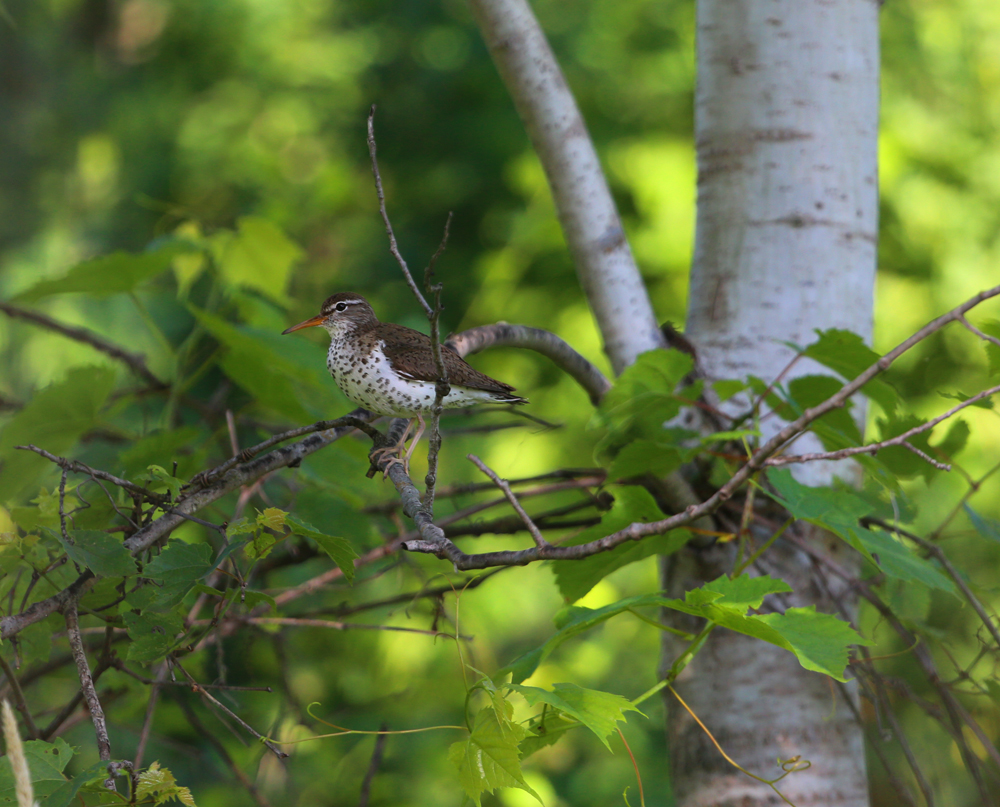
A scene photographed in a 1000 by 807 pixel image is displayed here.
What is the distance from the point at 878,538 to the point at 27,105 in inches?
331

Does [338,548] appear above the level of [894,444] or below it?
below

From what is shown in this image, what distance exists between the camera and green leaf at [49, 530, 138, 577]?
1.08 m

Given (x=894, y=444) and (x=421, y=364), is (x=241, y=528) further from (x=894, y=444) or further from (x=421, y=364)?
(x=421, y=364)

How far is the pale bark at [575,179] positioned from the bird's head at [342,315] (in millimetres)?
856

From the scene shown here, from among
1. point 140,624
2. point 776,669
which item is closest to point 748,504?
point 776,669

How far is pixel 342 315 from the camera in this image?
8.79 ft

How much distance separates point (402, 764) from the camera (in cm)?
386

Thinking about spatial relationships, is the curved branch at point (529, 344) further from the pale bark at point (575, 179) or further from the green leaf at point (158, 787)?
the green leaf at point (158, 787)

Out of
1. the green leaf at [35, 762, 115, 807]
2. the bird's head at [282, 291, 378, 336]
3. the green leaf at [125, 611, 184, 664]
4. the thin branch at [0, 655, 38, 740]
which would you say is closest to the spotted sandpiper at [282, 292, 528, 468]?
the bird's head at [282, 291, 378, 336]

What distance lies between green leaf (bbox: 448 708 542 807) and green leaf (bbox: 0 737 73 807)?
46cm

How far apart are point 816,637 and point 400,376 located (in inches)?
44.7

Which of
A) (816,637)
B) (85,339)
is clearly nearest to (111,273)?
(85,339)

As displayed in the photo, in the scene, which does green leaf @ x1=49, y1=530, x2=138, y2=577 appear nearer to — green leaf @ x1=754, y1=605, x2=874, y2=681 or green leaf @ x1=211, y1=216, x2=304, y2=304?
green leaf @ x1=754, y1=605, x2=874, y2=681

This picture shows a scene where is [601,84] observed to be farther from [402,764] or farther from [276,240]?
[402,764]
